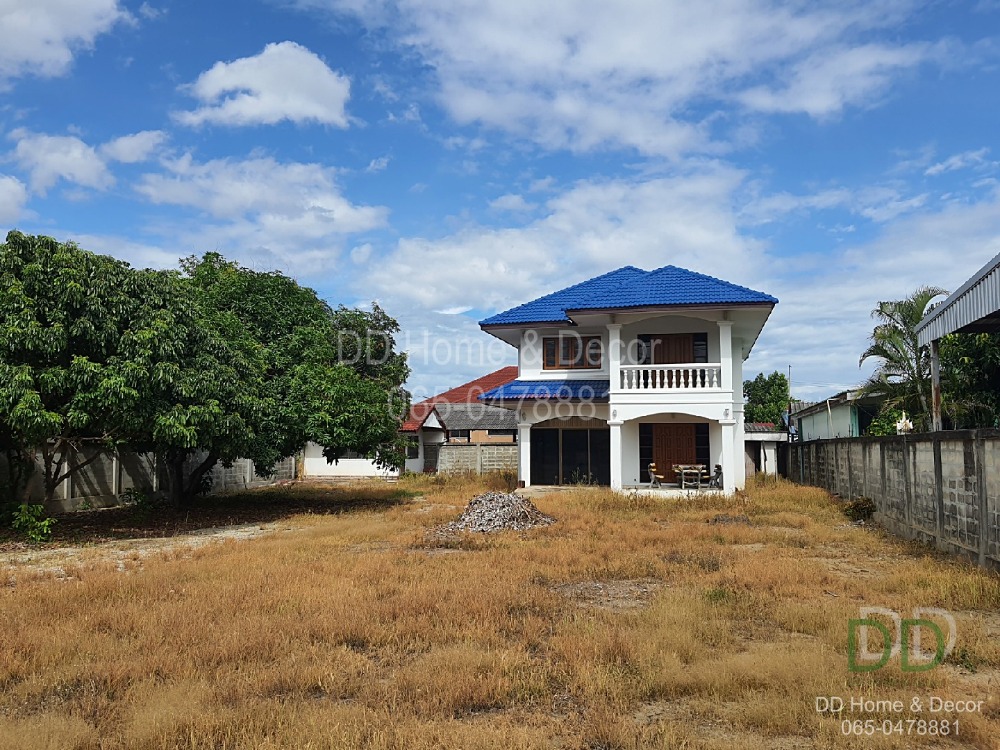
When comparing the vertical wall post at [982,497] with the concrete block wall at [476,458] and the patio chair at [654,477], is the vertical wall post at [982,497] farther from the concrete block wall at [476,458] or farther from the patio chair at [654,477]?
the concrete block wall at [476,458]

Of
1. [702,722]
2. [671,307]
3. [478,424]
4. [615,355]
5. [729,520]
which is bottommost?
[702,722]

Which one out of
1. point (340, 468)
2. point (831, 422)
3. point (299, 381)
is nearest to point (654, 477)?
point (299, 381)

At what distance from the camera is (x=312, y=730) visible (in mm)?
4219

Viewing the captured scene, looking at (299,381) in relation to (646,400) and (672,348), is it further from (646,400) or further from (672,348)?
(672,348)

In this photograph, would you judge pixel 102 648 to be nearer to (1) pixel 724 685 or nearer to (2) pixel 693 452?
(1) pixel 724 685

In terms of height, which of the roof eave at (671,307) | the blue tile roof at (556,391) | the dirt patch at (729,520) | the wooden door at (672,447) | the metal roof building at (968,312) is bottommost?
the dirt patch at (729,520)

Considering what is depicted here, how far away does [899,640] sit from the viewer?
5.76 m

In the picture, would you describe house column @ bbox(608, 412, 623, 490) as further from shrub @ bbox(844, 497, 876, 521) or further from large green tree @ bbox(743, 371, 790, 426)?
large green tree @ bbox(743, 371, 790, 426)

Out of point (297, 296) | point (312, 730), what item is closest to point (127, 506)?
point (297, 296)

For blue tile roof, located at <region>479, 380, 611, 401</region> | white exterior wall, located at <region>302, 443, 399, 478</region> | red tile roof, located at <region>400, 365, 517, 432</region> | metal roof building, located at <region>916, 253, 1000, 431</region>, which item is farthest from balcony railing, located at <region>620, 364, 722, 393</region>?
red tile roof, located at <region>400, 365, 517, 432</region>

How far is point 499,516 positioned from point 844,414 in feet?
61.6

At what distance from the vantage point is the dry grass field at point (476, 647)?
427 centimetres

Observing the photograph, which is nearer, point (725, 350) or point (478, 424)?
point (725, 350)

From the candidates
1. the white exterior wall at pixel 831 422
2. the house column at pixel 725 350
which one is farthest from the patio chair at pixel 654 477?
the white exterior wall at pixel 831 422
